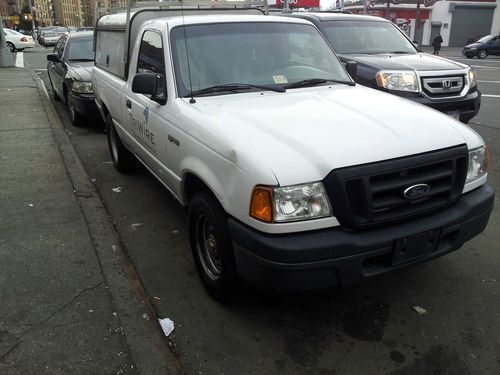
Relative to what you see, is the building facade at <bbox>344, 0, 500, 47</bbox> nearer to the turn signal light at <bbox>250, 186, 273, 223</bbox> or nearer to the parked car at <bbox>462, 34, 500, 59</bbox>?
the parked car at <bbox>462, 34, 500, 59</bbox>

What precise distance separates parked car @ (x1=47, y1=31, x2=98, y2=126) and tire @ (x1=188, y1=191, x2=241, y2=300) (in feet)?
18.6

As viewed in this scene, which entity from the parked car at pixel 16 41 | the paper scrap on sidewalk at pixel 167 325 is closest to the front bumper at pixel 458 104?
the paper scrap on sidewalk at pixel 167 325

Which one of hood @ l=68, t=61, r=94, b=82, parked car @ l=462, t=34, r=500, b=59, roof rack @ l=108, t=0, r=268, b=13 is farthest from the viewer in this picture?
parked car @ l=462, t=34, r=500, b=59

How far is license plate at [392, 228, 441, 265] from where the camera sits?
2.69m

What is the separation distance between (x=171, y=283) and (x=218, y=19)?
89.5 inches

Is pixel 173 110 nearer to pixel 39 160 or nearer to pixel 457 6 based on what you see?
pixel 39 160

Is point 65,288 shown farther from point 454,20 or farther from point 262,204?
point 454,20

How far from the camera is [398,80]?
677 cm

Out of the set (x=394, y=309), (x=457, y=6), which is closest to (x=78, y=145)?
(x=394, y=309)

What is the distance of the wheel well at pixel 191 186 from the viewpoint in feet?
10.8

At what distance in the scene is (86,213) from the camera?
4.66m

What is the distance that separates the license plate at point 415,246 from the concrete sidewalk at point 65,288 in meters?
1.45

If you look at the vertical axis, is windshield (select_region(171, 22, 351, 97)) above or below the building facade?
below

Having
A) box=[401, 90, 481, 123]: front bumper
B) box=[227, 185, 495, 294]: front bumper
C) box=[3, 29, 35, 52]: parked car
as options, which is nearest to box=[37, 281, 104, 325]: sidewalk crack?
box=[227, 185, 495, 294]: front bumper
